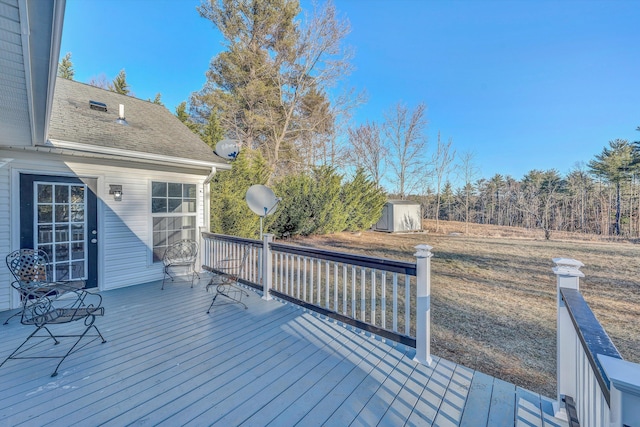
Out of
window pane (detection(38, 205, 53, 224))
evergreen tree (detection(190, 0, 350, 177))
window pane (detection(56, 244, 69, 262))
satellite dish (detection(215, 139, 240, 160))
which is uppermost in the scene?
evergreen tree (detection(190, 0, 350, 177))

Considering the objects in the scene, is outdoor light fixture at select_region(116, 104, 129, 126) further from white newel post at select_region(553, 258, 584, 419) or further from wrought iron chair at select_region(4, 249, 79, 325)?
white newel post at select_region(553, 258, 584, 419)

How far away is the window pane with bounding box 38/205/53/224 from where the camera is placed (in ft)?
13.6

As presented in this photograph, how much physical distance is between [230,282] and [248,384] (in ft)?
6.58

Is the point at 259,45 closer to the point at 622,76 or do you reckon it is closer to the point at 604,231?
the point at 622,76

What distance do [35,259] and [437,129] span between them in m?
21.4

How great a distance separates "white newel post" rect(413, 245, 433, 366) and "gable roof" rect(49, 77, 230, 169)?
4.55 m

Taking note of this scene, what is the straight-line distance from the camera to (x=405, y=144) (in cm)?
2058

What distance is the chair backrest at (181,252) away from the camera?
5.53m

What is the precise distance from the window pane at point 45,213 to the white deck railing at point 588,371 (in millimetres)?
6001

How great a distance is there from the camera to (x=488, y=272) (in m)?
7.57

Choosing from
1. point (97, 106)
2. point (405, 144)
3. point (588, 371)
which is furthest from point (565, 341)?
point (405, 144)

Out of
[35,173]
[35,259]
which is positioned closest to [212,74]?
[35,173]

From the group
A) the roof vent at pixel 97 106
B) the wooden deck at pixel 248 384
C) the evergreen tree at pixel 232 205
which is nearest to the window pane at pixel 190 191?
the evergreen tree at pixel 232 205

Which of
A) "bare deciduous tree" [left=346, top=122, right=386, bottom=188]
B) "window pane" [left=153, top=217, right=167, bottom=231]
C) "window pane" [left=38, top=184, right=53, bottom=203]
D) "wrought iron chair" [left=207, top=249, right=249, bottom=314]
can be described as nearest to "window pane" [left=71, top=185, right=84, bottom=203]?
"window pane" [left=38, top=184, right=53, bottom=203]
